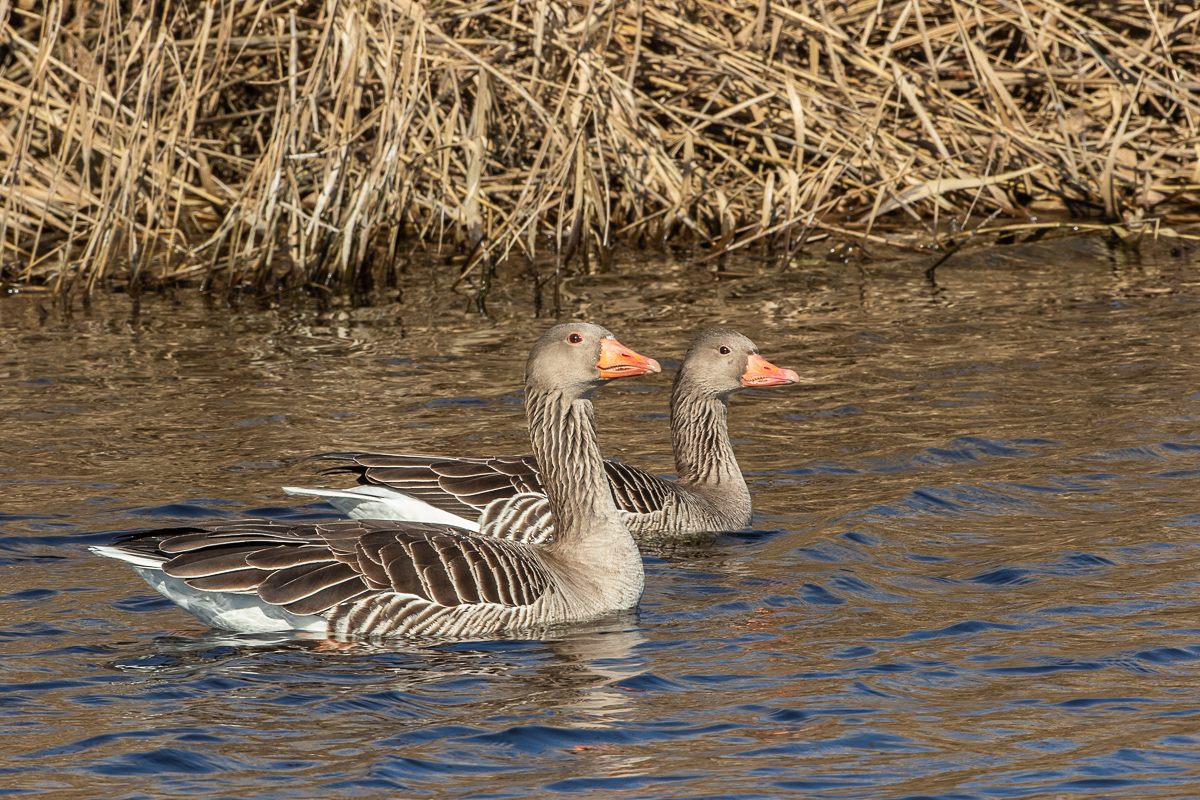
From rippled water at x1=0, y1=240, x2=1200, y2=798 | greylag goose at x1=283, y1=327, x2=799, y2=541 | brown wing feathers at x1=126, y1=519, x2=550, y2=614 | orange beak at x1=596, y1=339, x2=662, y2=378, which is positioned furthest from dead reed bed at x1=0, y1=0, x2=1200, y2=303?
brown wing feathers at x1=126, y1=519, x2=550, y2=614

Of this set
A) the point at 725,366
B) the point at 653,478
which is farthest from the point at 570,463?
the point at 725,366

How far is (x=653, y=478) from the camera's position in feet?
32.0

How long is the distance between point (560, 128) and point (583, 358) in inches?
293

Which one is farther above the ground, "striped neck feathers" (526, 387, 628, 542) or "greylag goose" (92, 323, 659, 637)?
"striped neck feathers" (526, 387, 628, 542)

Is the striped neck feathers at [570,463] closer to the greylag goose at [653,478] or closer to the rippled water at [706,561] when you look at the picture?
the greylag goose at [653,478]

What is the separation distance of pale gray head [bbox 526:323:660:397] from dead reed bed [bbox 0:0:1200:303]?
6097mm

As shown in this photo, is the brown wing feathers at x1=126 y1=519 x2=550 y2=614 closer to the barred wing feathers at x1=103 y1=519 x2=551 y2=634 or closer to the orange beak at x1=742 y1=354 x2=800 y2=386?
the barred wing feathers at x1=103 y1=519 x2=551 y2=634

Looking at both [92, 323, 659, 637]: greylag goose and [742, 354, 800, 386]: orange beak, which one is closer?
[92, 323, 659, 637]: greylag goose

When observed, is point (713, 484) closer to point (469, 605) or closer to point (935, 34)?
point (469, 605)

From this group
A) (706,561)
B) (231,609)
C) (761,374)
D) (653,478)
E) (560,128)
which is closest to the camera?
(231,609)

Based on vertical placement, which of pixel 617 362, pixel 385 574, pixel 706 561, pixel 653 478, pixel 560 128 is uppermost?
pixel 560 128

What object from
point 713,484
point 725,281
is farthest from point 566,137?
point 713,484

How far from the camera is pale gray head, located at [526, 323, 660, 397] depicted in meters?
8.24

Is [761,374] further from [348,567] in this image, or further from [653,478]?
[348,567]
